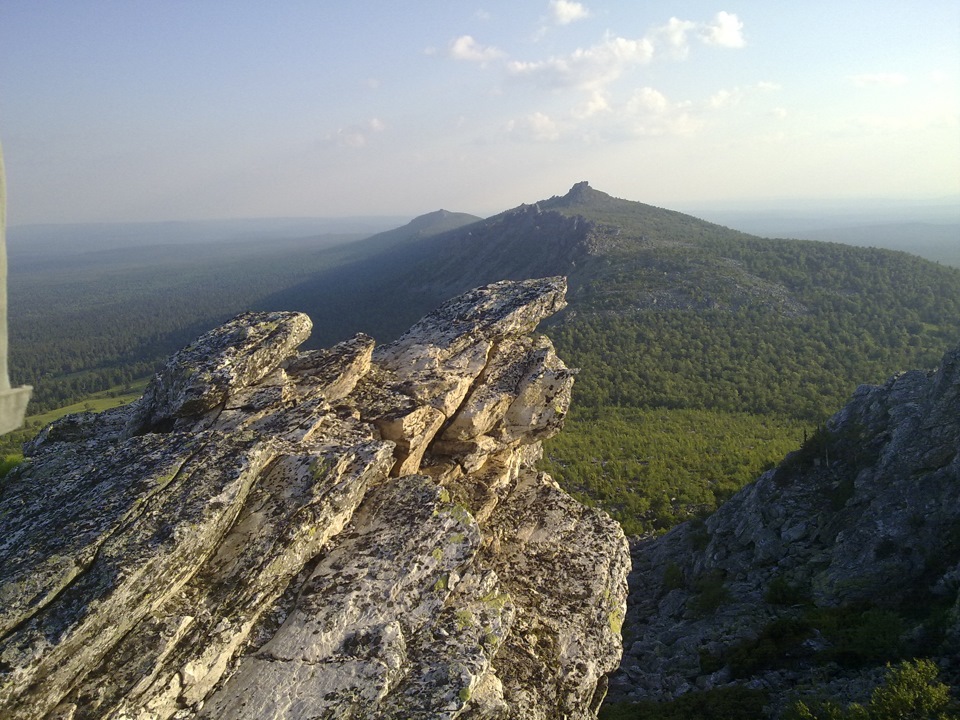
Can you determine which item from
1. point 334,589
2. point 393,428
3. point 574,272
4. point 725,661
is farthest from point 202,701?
point 574,272

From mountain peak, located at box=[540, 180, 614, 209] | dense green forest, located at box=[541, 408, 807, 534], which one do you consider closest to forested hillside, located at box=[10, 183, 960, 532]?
dense green forest, located at box=[541, 408, 807, 534]

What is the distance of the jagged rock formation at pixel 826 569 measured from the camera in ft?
59.3

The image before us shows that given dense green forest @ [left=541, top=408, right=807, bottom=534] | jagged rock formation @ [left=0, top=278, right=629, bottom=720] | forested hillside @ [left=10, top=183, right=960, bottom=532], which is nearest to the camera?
jagged rock formation @ [left=0, top=278, right=629, bottom=720]

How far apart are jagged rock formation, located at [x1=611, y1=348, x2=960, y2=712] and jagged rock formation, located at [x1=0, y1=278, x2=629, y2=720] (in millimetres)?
6530

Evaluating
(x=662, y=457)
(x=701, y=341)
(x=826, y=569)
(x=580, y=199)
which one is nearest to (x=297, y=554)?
(x=826, y=569)

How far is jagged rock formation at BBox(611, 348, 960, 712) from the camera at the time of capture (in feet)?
59.3

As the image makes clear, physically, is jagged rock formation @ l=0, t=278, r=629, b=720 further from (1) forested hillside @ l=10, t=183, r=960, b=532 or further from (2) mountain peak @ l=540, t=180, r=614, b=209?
(2) mountain peak @ l=540, t=180, r=614, b=209

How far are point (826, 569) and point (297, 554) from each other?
73.0ft

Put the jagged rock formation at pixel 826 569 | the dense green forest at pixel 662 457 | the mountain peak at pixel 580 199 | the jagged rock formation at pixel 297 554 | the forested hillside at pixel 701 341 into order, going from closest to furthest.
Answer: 1. the jagged rock formation at pixel 297 554
2. the jagged rock formation at pixel 826 569
3. the dense green forest at pixel 662 457
4. the forested hillside at pixel 701 341
5. the mountain peak at pixel 580 199

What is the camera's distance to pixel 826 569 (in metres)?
23.3

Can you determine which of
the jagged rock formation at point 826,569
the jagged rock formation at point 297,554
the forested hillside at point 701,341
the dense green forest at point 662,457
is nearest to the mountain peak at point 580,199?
the forested hillside at point 701,341

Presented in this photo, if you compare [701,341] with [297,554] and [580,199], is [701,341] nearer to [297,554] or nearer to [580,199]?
[297,554]

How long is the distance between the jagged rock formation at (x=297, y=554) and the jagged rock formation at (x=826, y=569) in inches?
257

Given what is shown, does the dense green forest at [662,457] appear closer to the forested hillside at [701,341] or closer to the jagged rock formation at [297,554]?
the forested hillside at [701,341]
